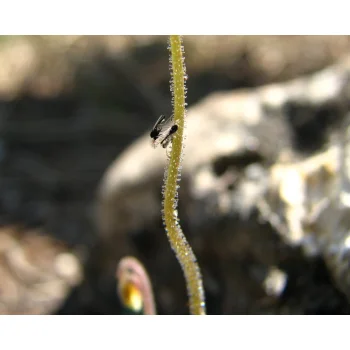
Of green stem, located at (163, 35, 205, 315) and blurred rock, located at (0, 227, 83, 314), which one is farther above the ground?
green stem, located at (163, 35, 205, 315)

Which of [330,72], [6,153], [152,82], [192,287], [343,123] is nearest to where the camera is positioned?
[192,287]

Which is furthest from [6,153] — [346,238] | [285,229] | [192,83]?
[346,238]

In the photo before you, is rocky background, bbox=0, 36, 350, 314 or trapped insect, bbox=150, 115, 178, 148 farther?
rocky background, bbox=0, 36, 350, 314

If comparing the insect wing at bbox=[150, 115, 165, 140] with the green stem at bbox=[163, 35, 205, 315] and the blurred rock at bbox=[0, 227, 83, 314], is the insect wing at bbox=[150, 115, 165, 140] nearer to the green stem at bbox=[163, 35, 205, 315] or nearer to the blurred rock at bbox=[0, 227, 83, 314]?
the green stem at bbox=[163, 35, 205, 315]

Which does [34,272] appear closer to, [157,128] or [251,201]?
[251,201]

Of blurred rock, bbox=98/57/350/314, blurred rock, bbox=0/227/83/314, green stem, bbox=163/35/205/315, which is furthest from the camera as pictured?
blurred rock, bbox=0/227/83/314

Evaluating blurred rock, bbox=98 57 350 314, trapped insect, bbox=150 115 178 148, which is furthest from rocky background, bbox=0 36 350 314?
trapped insect, bbox=150 115 178 148
